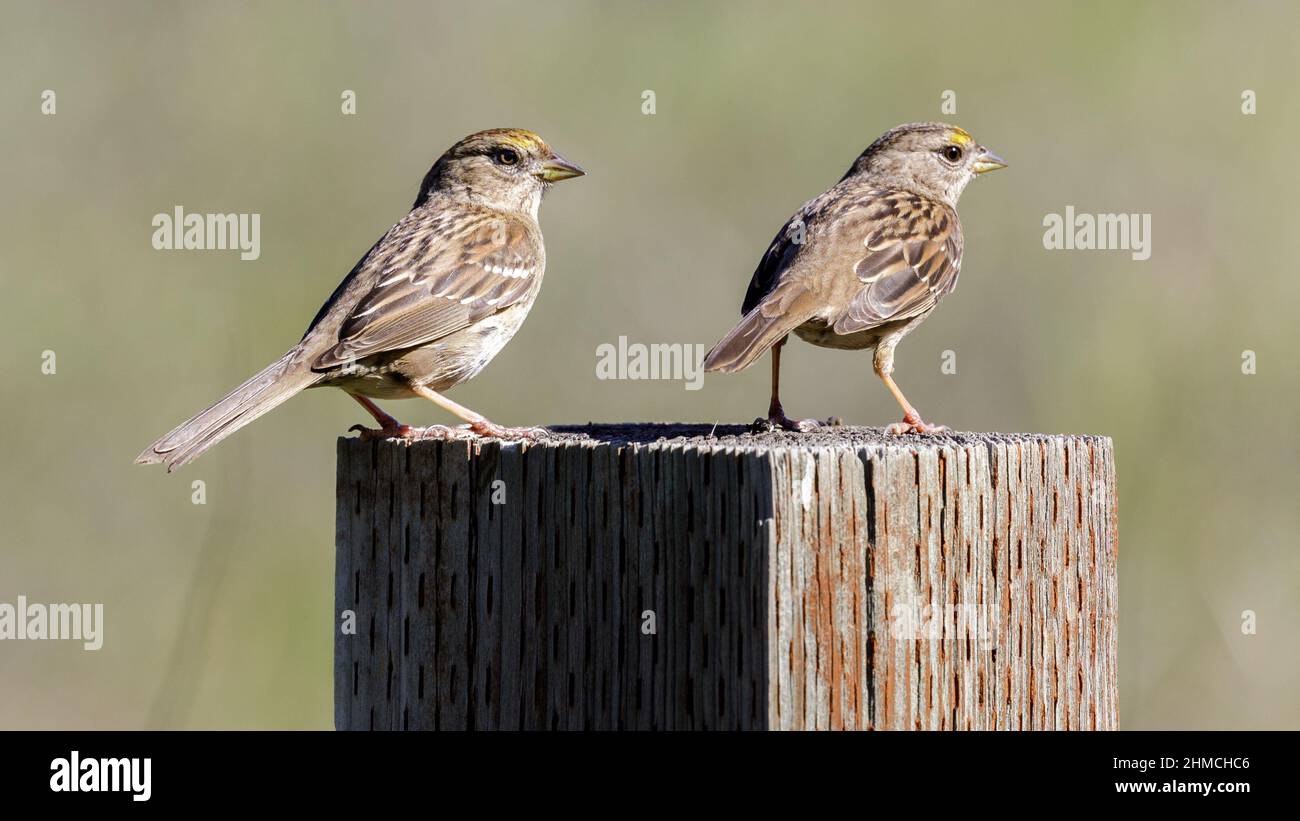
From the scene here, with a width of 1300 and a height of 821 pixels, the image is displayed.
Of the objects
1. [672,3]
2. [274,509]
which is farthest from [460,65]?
[274,509]

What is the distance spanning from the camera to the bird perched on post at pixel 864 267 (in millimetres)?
5789

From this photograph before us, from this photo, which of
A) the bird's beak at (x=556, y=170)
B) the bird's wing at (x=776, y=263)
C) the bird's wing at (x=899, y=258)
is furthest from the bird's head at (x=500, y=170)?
the bird's wing at (x=899, y=258)

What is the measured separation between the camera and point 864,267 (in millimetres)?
6207

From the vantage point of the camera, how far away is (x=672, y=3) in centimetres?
1011

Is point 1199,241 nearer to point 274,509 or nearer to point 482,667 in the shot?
point 274,509

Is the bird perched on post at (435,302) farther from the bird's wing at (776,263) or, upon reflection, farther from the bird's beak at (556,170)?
the bird's wing at (776,263)

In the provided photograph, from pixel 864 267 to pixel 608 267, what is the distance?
2987mm

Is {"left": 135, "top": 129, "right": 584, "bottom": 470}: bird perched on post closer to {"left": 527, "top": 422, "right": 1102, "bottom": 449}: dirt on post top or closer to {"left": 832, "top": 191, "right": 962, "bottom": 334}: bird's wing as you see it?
{"left": 527, "top": 422, "right": 1102, "bottom": 449}: dirt on post top

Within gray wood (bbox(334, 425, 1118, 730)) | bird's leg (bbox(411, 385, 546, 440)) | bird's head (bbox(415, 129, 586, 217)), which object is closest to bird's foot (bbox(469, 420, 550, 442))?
bird's leg (bbox(411, 385, 546, 440))

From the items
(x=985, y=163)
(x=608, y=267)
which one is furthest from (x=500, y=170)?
(x=985, y=163)

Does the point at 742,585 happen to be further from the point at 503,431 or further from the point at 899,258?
the point at 899,258

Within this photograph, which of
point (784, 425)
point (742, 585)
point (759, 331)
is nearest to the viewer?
point (742, 585)

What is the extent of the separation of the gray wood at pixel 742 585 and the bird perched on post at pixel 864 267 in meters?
1.44
